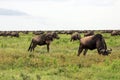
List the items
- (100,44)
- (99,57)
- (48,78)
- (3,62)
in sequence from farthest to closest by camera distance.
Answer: (100,44) < (99,57) < (3,62) < (48,78)

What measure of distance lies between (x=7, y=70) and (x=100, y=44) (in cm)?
824

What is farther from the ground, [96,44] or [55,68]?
[96,44]

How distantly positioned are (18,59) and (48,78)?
17.9ft

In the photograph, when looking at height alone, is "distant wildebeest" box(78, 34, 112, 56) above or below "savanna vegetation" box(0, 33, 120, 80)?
above

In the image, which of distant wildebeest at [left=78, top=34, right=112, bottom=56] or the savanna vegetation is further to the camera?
distant wildebeest at [left=78, top=34, right=112, bottom=56]

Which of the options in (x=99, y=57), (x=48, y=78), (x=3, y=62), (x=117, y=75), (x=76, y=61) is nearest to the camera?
(x=48, y=78)

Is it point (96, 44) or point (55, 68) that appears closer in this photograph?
point (55, 68)

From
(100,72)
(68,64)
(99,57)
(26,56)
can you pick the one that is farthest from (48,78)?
(99,57)

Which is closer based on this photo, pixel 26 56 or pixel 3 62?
pixel 3 62

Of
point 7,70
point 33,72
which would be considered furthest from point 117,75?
point 7,70

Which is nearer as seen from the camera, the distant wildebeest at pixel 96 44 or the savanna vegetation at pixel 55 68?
the savanna vegetation at pixel 55 68

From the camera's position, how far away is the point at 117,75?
15727mm

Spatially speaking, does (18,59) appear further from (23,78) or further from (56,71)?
(23,78)

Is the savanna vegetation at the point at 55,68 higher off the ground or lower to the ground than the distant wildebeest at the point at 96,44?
lower
